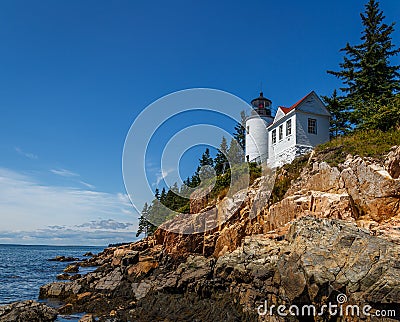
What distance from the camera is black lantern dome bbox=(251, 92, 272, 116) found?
33.7 m

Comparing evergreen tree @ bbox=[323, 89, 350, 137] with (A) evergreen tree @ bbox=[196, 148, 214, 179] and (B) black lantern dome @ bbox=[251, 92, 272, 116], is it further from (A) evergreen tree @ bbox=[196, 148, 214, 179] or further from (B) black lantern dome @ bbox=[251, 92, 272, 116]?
(A) evergreen tree @ bbox=[196, 148, 214, 179]

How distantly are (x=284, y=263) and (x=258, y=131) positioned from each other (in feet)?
70.0

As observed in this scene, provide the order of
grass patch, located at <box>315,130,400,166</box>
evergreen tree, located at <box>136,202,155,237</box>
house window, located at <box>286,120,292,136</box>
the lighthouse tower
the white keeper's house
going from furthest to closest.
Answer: evergreen tree, located at <box>136,202,155,237</box>
the lighthouse tower
house window, located at <box>286,120,292,136</box>
the white keeper's house
grass patch, located at <box>315,130,400,166</box>

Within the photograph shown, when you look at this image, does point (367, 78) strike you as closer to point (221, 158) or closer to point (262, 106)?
Answer: point (262, 106)

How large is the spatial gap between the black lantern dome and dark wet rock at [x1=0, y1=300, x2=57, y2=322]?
25387 mm

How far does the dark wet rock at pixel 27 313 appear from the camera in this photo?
13.5m

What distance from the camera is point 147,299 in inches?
594

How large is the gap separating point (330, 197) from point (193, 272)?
7244 millimetres

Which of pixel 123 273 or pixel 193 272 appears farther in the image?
Result: pixel 123 273

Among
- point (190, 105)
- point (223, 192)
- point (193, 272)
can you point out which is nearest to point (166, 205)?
point (223, 192)

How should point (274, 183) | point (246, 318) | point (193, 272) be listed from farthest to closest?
point (274, 183) < point (193, 272) < point (246, 318)

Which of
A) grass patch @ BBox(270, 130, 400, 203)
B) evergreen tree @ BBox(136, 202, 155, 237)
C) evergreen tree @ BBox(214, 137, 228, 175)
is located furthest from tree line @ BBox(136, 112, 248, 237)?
grass patch @ BBox(270, 130, 400, 203)

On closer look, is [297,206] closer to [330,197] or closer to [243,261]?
[330,197]

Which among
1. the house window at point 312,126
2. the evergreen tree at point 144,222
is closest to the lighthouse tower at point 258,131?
the house window at point 312,126
